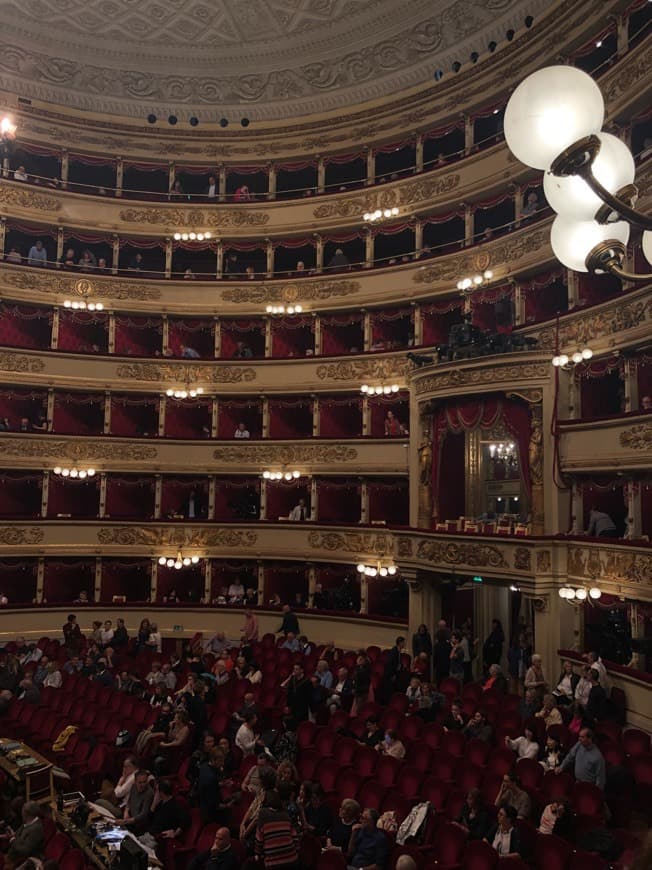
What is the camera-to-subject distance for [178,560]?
18359 mm

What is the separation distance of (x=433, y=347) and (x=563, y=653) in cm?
818

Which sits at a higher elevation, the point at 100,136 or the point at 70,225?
the point at 100,136

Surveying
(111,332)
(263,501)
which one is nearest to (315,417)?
(263,501)

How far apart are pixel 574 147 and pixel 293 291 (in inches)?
699

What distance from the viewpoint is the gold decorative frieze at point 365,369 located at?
1812 centimetres

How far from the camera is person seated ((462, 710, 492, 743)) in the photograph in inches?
343

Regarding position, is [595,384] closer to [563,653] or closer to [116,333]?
[563,653]

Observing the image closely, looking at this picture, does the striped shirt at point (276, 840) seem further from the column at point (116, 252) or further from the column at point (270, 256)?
the column at point (116, 252)

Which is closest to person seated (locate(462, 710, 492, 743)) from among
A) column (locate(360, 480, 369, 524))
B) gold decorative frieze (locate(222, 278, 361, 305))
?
column (locate(360, 480, 369, 524))

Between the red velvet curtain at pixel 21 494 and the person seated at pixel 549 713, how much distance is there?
13838 millimetres

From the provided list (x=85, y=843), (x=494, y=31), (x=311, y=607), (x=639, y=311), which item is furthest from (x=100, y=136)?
(x=85, y=843)

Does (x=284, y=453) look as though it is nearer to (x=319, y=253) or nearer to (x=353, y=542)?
(x=353, y=542)

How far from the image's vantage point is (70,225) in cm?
2009

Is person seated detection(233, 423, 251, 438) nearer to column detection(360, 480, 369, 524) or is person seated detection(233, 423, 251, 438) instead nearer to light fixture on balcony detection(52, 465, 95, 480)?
column detection(360, 480, 369, 524)
